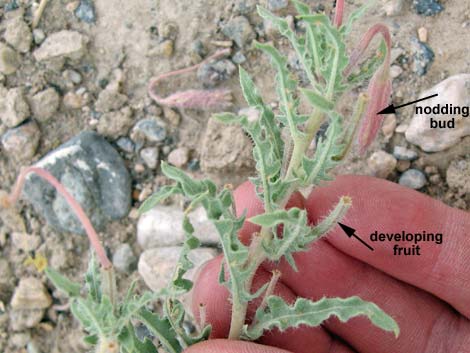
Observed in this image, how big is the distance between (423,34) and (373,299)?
136 centimetres

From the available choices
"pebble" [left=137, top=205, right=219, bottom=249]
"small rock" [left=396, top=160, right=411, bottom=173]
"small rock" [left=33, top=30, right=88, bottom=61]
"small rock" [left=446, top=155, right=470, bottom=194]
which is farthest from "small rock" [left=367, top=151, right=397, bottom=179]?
"small rock" [left=33, top=30, right=88, bottom=61]

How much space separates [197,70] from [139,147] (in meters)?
0.52

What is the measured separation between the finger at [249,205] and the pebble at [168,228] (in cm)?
53

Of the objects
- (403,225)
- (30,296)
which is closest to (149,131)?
(30,296)

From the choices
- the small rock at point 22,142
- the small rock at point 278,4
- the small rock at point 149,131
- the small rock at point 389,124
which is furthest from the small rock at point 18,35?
the small rock at point 389,124

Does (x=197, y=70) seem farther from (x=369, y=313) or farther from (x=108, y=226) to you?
(x=369, y=313)

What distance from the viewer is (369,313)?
1.88 m

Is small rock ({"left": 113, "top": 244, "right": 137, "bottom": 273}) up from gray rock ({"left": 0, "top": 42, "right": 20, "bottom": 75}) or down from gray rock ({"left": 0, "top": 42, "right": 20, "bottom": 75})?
down

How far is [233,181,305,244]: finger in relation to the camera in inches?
94.9

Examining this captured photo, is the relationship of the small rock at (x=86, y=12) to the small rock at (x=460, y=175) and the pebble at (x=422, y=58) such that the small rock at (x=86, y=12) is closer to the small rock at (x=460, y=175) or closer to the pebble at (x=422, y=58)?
the pebble at (x=422, y=58)

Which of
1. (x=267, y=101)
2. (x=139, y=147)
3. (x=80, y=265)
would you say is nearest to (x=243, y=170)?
(x=267, y=101)

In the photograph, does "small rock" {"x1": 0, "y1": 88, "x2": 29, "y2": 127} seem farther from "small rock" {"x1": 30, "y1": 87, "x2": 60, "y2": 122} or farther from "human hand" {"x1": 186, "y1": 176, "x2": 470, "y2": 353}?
"human hand" {"x1": 186, "y1": 176, "x2": 470, "y2": 353}

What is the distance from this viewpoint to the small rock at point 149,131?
3160 mm

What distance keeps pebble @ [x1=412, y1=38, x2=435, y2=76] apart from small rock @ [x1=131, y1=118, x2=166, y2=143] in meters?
1.34
